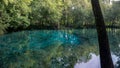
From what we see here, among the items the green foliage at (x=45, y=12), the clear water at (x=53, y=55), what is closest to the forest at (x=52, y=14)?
the green foliage at (x=45, y=12)

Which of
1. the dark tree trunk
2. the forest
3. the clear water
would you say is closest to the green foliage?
the forest

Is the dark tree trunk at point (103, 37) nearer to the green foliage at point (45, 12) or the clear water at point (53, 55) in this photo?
the clear water at point (53, 55)

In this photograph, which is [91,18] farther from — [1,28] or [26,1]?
[1,28]

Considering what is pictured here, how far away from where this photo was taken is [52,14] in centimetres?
4275

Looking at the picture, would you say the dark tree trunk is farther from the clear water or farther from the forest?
the forest

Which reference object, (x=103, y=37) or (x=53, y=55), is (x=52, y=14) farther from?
(x=103, y=37)

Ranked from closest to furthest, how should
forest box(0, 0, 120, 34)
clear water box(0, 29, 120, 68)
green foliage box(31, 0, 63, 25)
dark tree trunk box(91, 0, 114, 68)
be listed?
dark tree trunk box(91, 0, 114, 68) → clear water box(0, 29, 120, 68) → forest box(0, 0, 120, 34) → green foliage box(31, 0, 63, 25)

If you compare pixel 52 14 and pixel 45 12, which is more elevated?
pixel 45 12

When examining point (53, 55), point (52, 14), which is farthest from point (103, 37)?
point (52, 14)

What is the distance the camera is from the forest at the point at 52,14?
113 feet

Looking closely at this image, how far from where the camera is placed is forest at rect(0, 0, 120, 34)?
1352 inches

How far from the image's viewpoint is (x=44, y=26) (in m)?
44.6

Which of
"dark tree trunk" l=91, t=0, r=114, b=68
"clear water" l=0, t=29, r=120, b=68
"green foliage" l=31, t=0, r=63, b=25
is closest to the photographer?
"dark tree trunk" l=91, t=0, r=114, b=68

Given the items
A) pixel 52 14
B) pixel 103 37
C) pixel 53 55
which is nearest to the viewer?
pixel 103 37
